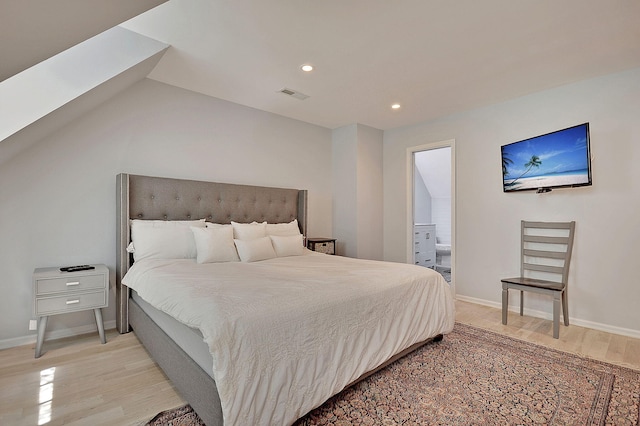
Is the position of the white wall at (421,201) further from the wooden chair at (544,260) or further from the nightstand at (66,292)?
the nightstand at (66,292)

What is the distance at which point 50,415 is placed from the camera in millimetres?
1731

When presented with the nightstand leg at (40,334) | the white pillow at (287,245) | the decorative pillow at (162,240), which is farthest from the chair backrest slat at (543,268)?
the nightstand leg at (40,334)

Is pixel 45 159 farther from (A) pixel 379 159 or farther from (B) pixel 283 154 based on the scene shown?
(A) pixel 379 159

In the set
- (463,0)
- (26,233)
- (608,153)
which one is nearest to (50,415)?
(26,233)

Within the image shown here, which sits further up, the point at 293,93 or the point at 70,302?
the point at 293,93

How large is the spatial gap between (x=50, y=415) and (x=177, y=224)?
5.61ft

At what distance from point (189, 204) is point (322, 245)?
72.5 inches

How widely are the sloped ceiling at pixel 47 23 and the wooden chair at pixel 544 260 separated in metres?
3.69

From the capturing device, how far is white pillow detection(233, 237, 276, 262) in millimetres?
3115

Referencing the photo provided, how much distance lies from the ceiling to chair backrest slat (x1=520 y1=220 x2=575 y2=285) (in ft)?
4.97

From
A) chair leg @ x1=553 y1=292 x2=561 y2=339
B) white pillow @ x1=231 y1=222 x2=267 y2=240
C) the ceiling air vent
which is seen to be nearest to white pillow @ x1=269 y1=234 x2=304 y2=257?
white pillow @ x1=231 y1=222 x2=267 y2=240

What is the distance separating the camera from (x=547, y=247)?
3445 mm

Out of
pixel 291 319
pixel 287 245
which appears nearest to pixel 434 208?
pixel 287 245

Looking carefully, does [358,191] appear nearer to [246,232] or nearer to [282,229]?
[282,229]
